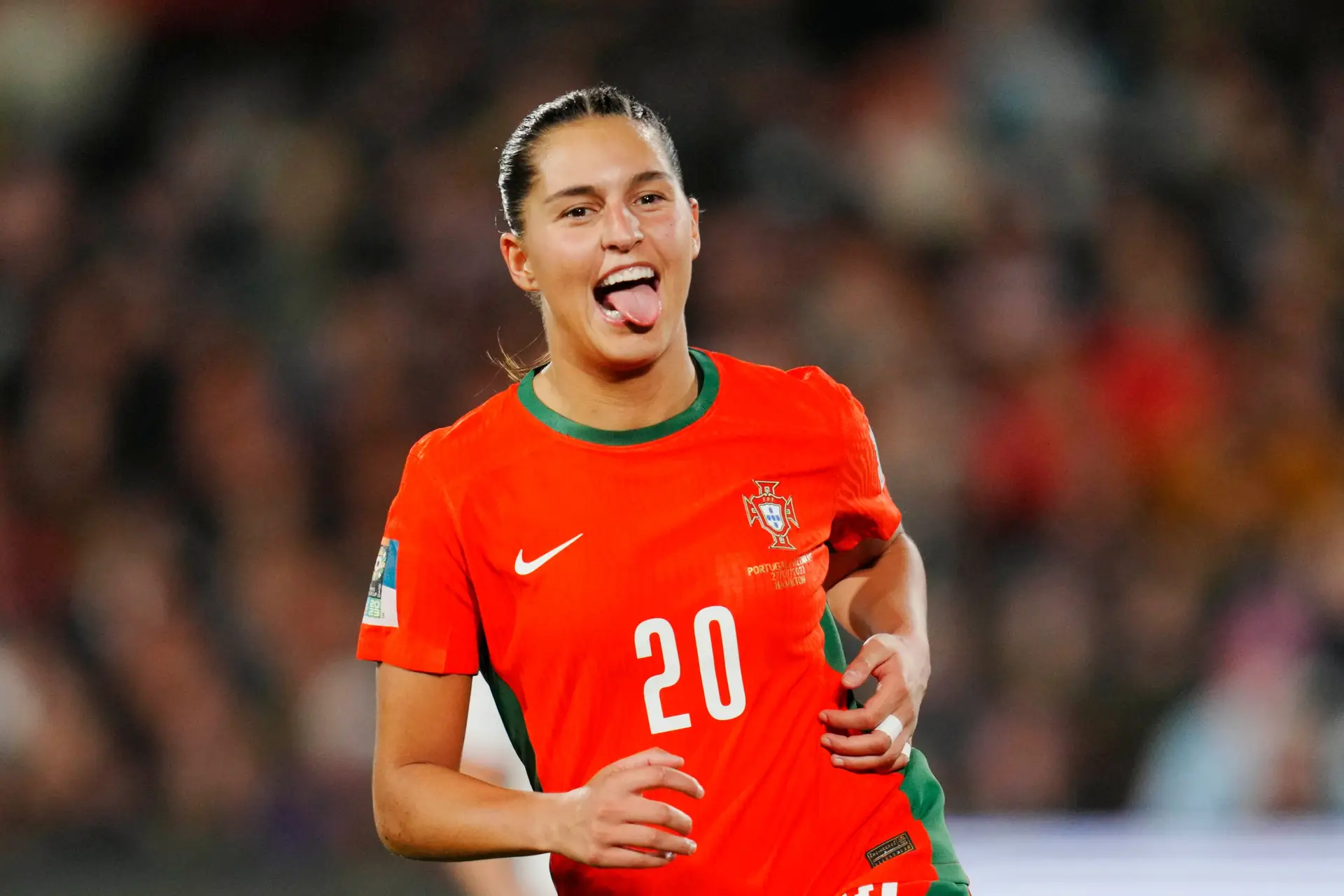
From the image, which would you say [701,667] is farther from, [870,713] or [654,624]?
[870,713]

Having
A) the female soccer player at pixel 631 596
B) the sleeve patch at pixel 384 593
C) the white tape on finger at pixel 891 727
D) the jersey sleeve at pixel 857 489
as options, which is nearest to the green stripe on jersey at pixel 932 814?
the female soccer player at pixel 631 596

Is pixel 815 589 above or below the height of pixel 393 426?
below

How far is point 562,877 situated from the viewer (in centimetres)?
234

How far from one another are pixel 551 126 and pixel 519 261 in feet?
0.73

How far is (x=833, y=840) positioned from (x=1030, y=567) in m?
3.50

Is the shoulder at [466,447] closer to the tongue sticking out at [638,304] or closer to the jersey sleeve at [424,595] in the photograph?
the jersey sleeve at [424,595]

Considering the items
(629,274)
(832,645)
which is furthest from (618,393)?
(832,645)

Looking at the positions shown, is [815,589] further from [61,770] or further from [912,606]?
[61,770]

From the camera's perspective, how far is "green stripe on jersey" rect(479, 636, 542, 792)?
2350 millimetres

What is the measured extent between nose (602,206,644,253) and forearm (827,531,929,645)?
75cm

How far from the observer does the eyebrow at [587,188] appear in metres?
2.38

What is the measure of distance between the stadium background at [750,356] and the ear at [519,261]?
1.95 meters

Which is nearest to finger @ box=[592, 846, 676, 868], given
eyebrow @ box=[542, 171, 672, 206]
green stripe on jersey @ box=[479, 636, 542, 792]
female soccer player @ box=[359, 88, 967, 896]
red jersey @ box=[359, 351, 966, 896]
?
female soccer player @ box=[359, 88, 967, 896]

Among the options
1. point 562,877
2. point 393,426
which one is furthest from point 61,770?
point 562,877
